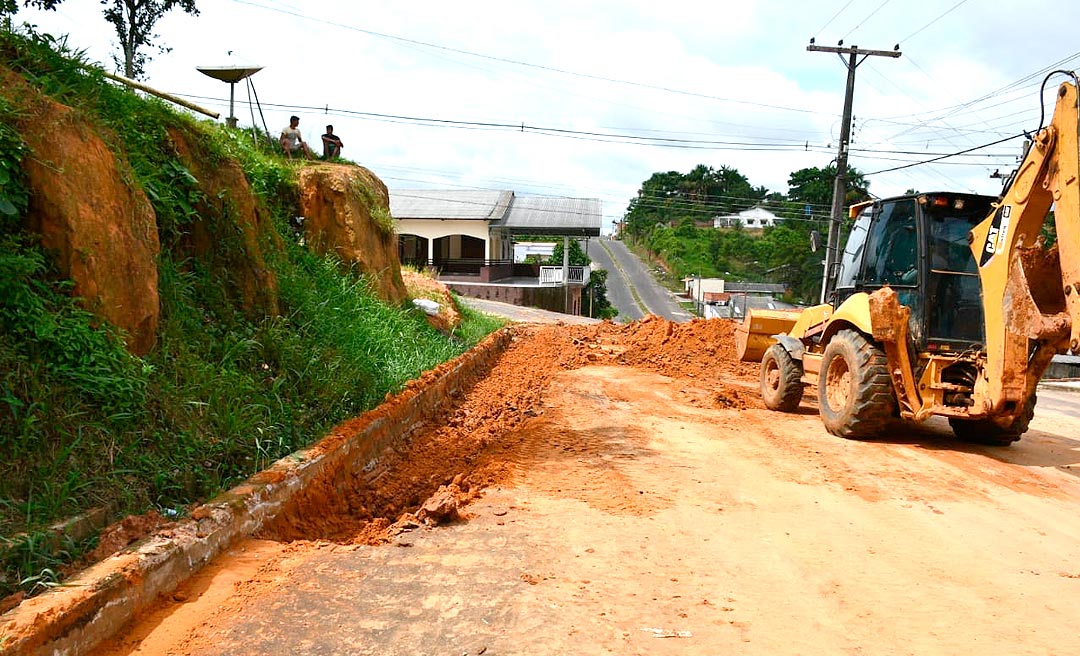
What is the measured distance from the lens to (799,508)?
5.57 meters

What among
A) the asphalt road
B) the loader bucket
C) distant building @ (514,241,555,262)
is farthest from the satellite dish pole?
distant building @ (514,241,555,262)

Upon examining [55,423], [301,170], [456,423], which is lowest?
Answer: [456,423]

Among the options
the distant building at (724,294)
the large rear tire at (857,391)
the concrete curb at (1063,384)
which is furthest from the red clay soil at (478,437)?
the distant building at (724,294)

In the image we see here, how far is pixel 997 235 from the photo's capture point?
679cm

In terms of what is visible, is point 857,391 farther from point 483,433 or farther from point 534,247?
point 534,247

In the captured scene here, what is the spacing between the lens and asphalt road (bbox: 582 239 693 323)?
174 feet

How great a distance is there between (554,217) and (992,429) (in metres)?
27.8

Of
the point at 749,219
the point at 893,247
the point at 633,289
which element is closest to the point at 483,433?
the point at 893,247

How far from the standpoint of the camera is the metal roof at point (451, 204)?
113ft

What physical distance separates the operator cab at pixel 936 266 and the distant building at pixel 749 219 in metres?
86.0

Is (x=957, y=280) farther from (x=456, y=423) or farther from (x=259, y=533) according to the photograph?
(x=259, y=533)

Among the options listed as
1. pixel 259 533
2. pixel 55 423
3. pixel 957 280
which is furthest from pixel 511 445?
pixel 957 280

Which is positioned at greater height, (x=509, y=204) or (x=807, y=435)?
(x=509, y=204)

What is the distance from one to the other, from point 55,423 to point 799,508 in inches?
185
